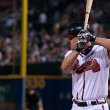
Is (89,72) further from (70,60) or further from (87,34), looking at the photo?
(87,34)

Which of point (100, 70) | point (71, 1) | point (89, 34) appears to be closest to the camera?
point (89, 34)

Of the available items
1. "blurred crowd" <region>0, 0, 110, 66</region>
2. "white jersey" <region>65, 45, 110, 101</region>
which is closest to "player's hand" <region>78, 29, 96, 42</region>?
"white jersey" <region>65, 45, 110, 101</region>

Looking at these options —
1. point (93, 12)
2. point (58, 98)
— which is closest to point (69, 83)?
point (58, 98)

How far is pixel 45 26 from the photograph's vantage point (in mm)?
15406

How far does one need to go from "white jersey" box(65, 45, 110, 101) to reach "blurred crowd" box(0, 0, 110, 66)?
618 centimetres

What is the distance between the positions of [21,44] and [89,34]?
755 cm

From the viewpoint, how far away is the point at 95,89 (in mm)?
5496

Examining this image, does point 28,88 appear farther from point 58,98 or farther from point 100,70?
point 100,70

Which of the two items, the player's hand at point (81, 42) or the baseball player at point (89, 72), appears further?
the baseball player at point (89, 72)

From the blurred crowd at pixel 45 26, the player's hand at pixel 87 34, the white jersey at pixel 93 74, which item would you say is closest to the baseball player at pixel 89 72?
the white jersey at pixel 93 74

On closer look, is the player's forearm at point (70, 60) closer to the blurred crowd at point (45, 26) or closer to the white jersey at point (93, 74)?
the white jersey at point (93, 74)

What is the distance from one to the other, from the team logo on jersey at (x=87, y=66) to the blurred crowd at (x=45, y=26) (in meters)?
6.20

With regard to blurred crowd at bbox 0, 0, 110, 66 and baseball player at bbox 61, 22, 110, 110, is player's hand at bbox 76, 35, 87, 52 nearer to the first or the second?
baseball player at bbox 61, 22, 110, 110

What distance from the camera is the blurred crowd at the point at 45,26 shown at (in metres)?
13.2
